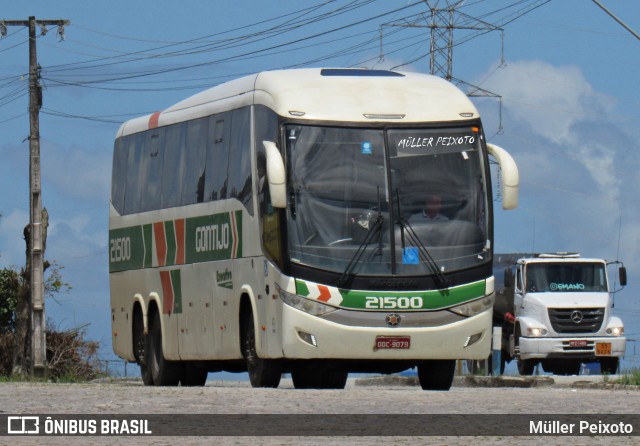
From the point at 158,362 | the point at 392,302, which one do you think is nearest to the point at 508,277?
the point at 158,362

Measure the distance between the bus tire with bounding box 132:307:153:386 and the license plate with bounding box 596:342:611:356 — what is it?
44.5ft

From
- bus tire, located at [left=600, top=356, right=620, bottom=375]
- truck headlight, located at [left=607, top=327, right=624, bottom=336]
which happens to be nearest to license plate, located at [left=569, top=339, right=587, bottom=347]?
truck headlight, located at [left=607, top=327, right=624, bottom=336]

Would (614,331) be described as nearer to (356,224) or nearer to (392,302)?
(392,302)

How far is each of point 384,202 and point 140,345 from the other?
8556 mm

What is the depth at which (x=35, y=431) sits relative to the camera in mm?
13695

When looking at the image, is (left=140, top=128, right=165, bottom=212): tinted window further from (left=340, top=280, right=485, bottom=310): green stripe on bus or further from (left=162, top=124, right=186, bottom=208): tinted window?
(left=340, top=280, right=485, bottom=310): green stripe on bus

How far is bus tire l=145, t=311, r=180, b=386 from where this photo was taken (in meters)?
28.2

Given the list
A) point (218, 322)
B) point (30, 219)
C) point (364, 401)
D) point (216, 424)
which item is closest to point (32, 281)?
point (30, 219)

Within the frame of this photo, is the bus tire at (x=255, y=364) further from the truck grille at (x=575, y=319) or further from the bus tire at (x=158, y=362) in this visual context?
the truck grille at (x=575, y=319)

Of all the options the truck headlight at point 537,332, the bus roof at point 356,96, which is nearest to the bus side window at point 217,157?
the bus roof at point 356,96

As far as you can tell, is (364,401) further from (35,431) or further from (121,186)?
(121,186)

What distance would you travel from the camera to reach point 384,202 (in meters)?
22.3

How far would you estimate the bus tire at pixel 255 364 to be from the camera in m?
23.5

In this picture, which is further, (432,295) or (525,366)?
(525,366)
